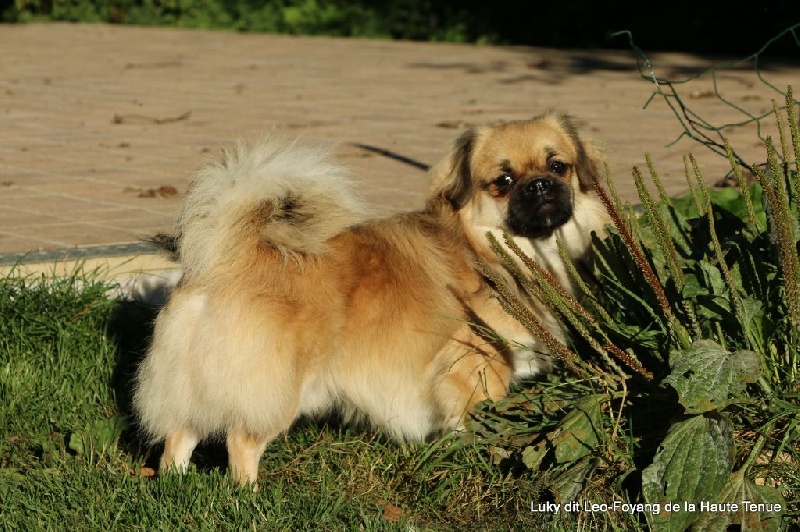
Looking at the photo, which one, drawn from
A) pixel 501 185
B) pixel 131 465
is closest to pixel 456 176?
pixel 501 185

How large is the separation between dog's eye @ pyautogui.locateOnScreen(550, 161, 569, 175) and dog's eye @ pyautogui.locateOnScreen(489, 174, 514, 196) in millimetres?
176

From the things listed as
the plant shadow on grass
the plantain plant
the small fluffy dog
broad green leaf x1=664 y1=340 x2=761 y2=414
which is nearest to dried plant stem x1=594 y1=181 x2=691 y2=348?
the plantain plant

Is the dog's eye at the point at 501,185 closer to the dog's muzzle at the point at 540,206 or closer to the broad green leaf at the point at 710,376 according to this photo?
the dog's muzzle at the point at 540,206

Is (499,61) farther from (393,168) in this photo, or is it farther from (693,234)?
(693,234)

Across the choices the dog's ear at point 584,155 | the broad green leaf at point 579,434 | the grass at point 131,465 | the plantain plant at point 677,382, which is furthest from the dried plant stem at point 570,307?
the dog's ear at point 584,155

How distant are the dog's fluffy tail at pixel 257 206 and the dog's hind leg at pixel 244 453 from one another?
0.58 meters

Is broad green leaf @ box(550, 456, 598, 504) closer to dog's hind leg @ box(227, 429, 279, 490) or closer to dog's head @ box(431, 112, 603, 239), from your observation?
dog's hind leg @ box(227, 429, 279, 490)

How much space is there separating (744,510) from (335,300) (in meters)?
1.51

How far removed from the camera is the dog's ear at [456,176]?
4.48 m

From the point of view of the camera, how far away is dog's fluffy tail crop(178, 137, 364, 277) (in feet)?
12.3

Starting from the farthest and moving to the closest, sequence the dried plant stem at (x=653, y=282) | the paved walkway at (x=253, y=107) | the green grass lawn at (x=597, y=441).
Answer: the paved walkway at (x=253, y=107) < the dried plant stem at (x=653, y=282) < the green grass lawn at (x=597, y=441)

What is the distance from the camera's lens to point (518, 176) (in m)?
4.46

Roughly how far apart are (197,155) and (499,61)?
6.56m

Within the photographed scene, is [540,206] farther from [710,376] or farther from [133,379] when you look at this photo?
[133,379]
